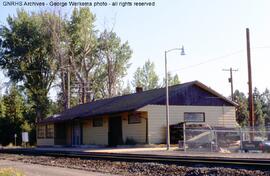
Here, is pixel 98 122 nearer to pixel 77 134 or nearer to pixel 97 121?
pixel 97 121

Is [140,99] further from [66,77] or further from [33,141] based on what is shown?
[66,77]

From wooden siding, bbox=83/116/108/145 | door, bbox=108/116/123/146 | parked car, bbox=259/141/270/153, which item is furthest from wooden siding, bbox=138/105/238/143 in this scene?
parked car, bbox=259/141/270/153

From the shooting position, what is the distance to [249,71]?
37.8 metres

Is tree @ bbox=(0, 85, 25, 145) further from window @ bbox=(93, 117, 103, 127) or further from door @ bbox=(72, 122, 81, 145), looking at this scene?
window @ bbox=(93, 117, 103, 127)

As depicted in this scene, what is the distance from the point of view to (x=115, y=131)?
137 ft

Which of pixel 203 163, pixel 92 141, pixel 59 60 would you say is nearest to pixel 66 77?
pixel 59 60

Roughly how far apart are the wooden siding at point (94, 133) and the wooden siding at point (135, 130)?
8.71 ft

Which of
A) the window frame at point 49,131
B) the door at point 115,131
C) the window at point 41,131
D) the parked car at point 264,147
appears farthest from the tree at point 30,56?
the parked car at point 264,147

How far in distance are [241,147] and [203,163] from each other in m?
11.4

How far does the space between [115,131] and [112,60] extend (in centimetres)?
3374

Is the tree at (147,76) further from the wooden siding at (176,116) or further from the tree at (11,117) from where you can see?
the wooden siding at (176,116)

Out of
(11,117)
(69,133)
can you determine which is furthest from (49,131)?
(11,117)

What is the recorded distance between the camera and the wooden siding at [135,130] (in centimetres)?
3875

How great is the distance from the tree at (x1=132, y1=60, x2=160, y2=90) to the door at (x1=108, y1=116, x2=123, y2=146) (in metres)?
48.5
